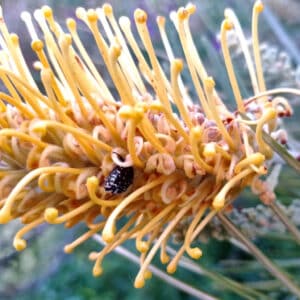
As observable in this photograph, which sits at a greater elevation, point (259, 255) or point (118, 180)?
point (118, 180)

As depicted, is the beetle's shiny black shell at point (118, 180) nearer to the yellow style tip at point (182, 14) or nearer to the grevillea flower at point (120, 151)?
the grevillea flower at point (120, 151)

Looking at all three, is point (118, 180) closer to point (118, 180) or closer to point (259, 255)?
point (118, 180)

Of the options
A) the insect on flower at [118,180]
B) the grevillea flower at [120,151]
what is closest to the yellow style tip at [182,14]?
the grevillea flower at [120,151]

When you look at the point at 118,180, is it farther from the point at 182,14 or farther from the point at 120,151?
the point at 182,14

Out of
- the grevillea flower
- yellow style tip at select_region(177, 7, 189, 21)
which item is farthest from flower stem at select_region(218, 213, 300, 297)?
yellow style tip at select_region(177, 7, 189, 21)

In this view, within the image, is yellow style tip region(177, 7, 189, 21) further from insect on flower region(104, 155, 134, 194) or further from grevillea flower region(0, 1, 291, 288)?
insect on flower region(104, 155, 134, 194)

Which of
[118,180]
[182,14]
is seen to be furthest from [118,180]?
[182,14]

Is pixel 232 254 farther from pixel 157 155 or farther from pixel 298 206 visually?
pixel 157 155

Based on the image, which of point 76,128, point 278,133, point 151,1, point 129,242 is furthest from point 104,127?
point 129,242
